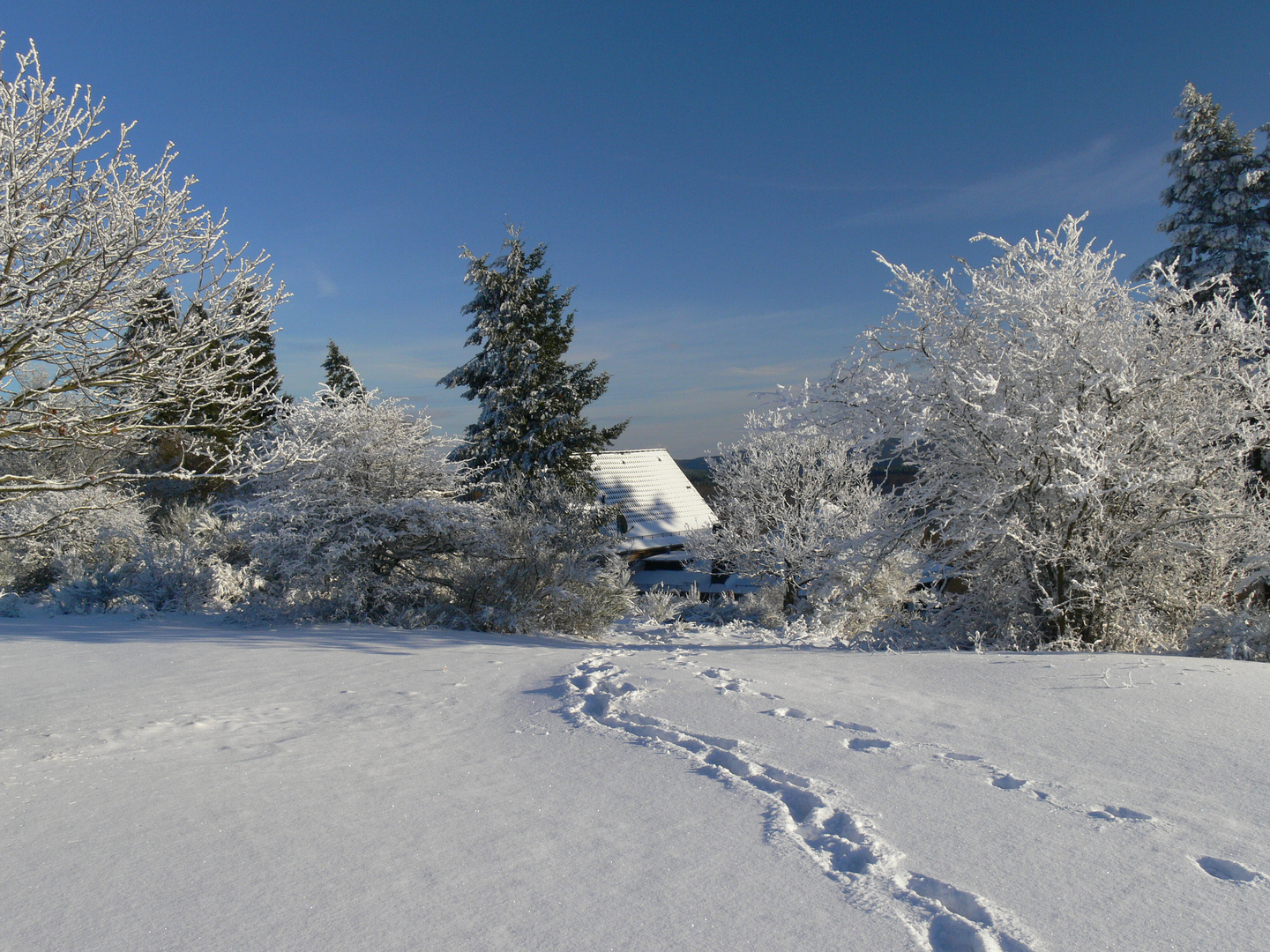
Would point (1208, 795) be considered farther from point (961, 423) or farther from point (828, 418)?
point (828, 418)

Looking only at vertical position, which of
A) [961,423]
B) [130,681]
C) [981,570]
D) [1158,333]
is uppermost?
[1158,333]

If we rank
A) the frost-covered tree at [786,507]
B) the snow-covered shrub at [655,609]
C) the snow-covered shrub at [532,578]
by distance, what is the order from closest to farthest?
1. the snow-covered shrub at [532,578]
2. the snow-covered shrub at [655,609]
3. the frost-covered tree at [786,507]

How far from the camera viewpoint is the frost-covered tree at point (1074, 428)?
734 cm

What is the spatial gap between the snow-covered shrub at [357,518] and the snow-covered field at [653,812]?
503 cm

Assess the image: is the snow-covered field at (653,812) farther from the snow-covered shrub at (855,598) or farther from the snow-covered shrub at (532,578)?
the snow-covered shrub at (855,598)

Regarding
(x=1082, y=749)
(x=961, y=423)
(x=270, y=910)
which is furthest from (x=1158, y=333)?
(x=270, y=910)

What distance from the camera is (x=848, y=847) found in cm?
287

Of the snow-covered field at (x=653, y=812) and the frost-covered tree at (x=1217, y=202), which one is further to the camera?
the frost-covered tree at (x=1217, y=202)

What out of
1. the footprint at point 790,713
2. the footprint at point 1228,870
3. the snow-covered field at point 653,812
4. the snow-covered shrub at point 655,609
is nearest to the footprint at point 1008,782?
the snow-covered field at point 653,812

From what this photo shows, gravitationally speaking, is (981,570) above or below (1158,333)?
below

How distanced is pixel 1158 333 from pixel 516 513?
10.9 meters

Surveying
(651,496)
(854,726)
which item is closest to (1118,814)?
(854,726)

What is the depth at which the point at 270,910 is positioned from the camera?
8.16 feet

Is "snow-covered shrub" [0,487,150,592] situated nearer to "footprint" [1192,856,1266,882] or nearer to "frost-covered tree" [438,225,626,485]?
"frost-covered tree" [438,225,626,485]
